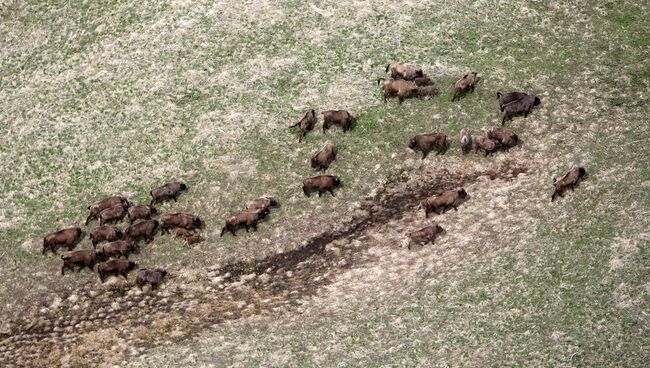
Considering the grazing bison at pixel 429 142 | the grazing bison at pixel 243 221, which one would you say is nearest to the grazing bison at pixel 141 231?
the grazing bison at pixel 243 221

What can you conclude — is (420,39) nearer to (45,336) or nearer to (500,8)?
(500,8)

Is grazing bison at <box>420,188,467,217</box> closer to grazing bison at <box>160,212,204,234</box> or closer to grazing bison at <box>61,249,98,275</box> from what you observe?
grazing bison at <box>160,212,204,234</box>

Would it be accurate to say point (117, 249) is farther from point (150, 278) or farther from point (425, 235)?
point (425, 235)


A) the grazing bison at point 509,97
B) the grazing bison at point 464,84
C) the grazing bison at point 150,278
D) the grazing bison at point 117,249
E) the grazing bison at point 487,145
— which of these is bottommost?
the grazing bison at point 150,278

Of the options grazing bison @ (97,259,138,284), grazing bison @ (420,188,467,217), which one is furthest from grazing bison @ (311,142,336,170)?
grazing bison @ (97,259,138,284)

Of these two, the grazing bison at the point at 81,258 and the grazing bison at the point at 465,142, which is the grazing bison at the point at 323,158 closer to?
the grazing bison at the point at 465,142

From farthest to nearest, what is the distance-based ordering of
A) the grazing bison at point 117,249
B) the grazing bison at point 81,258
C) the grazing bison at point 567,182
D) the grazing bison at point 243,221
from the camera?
1. the grazing bison at point 243,221
2. the grazing bison at point 117,249
3. the grazing bison at point 81,258
4. the grazing bison at point 567,182
